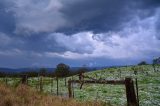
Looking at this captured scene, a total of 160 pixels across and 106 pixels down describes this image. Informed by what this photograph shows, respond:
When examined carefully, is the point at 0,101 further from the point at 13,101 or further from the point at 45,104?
the point at 45,104

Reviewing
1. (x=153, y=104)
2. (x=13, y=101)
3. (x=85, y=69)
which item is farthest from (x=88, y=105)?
(x=85, y=69)

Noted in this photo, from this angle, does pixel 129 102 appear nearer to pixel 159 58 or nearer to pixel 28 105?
pixel 28 105

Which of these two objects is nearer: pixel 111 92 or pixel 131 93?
pixel 131 93

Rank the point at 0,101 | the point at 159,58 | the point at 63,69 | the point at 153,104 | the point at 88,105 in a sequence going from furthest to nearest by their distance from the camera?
the point at 63,69 → the point at 159,58 → the point at 153,104 → the point at 0,101 → the point at 88,105

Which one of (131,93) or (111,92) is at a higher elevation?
(131,93)

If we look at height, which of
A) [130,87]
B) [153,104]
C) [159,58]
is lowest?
[153,104]

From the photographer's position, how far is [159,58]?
10738 cm

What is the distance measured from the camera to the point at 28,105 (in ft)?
49.1

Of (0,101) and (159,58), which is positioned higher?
(159,58)

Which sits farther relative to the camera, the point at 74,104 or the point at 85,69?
the point at 85,69

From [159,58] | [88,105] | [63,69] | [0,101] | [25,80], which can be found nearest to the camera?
[88,105]

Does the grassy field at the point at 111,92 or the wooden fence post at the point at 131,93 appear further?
the grassy field at the point at 111,92

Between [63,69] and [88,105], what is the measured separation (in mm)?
113560

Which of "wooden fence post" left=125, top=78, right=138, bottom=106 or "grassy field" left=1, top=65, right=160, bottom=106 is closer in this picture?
"wooden fence post" left=125, top=78, right=138, bottom=106
